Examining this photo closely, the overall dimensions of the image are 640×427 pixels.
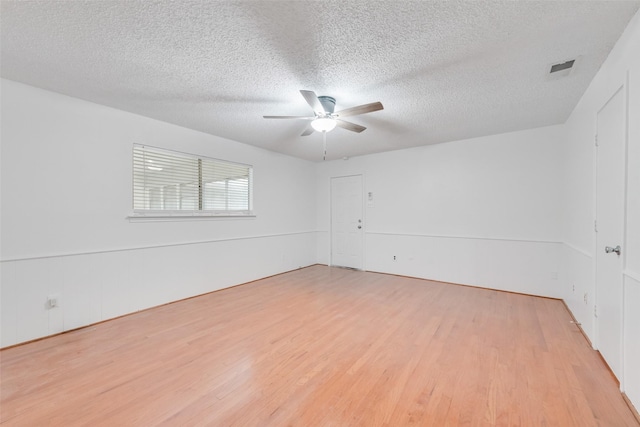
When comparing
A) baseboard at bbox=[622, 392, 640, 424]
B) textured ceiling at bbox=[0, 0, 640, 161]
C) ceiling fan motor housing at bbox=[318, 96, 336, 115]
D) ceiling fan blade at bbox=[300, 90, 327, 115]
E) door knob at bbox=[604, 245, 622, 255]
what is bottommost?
baseboard at bbox=[622, 392, 640, 424]

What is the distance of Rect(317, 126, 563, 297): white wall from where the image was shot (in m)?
3.79

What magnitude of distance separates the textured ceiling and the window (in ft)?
2.23

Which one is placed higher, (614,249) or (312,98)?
(312,98)

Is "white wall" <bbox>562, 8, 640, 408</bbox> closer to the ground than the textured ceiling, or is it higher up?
closer to the ground

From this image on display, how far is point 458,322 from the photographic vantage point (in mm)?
2963

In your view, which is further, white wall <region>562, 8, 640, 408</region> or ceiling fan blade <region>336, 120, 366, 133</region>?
ceiling fan blade <region>336, 120, 366, 133</region>

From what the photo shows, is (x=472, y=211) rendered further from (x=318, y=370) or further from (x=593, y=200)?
(x=318, y=370)

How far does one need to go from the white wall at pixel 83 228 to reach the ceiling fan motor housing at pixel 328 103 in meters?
2.26

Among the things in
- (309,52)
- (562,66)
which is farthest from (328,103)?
(562,66)

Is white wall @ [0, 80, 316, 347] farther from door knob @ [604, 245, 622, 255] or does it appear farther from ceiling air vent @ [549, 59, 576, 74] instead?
door knob @ [604, 245, 622, 255]

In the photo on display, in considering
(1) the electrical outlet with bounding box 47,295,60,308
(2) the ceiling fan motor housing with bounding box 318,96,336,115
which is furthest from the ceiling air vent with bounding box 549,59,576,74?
(1) the electrical outlet with bounding box 47,295,60,308

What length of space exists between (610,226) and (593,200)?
0.50 meters

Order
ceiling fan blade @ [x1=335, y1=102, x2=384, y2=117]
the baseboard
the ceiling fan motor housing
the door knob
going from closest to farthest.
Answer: the baseboard
the door knob
ceiling fan blade @ [x1=335, y1=102, x2=384, y2=117]
the ceiling fan motor housing

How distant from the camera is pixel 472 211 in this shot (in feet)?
14.3
